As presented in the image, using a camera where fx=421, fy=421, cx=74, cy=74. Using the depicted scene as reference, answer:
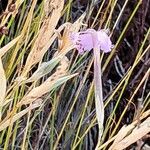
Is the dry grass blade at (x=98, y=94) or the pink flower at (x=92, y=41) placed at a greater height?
the pink flower at (x=92, y=41)

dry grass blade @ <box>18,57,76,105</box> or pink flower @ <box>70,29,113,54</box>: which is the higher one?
pink flower @ <box>70,29,113,54</box>

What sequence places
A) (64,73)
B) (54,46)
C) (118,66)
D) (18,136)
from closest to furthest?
(64,73), (18,136), (54,46), (118,66)

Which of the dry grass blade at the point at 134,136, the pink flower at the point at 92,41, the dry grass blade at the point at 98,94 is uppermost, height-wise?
the pink flower at the point at 92,41

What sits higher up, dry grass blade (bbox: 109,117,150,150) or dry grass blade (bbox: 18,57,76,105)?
dry grass blade (bbox: 18,57,76,105)

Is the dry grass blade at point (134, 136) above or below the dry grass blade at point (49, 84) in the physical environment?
below

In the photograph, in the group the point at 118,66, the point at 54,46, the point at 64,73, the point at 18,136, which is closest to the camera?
the point at 64,73

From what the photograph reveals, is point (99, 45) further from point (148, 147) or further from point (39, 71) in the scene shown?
point (148, 147)

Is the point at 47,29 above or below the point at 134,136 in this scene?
above

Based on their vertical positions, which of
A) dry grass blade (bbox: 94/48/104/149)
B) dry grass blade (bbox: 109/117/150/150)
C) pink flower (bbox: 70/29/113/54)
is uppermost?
pink flower (bbox: 70/29/113/54)

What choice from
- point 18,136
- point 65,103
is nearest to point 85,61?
point 65,103

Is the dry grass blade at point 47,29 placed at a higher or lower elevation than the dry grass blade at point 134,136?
higher

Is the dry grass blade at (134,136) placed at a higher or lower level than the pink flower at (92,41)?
lower
